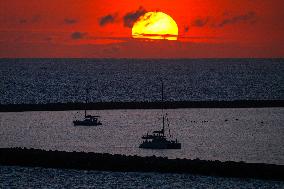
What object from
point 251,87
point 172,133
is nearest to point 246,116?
point 172,133

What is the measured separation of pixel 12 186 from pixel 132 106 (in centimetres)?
6510

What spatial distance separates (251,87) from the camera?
190 meters

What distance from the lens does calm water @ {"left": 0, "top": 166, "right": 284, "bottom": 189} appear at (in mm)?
56688

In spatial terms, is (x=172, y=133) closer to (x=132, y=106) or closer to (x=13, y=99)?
(x=132, y=106)

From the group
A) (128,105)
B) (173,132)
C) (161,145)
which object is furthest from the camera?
(128,105)

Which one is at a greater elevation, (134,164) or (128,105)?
(128,105)

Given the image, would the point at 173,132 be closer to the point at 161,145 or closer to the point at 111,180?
the point at 161,145

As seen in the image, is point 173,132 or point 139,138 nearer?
point 139,138

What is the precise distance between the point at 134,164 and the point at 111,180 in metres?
2.30

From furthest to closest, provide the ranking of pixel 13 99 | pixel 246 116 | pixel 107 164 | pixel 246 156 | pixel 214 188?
pixel 13 99 → pixel 246 116 → pixel 246 156 → pixel 107 164 → pixel 214 188

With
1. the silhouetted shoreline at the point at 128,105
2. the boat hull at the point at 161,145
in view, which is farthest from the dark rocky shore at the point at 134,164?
the silhouetted shoreline at the point at 128,105

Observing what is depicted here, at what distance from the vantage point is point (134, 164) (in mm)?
60875

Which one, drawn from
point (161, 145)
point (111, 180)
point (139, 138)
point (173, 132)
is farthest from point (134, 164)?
point (173, 132)

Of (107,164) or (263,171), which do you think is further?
(107,164)
